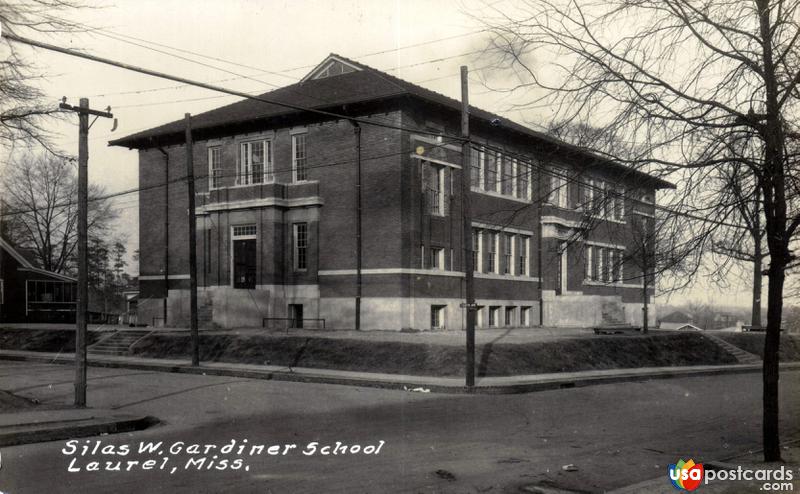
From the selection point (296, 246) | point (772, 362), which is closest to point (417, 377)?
point (772, 362)

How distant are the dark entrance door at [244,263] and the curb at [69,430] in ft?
67.4

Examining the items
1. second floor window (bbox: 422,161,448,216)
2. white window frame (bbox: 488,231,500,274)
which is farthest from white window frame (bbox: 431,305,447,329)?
white window frame (bbox: 488,231,500,274)

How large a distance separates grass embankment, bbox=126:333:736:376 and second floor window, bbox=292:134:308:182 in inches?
345

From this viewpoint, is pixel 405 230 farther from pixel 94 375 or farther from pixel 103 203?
pixel 103 203

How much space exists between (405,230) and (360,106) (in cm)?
560

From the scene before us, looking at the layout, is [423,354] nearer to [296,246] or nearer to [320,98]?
[296,246]

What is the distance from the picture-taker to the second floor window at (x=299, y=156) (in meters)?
33.2

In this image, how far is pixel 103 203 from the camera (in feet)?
225

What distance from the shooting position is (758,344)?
3612 cm

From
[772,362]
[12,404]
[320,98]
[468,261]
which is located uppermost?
[320,98]

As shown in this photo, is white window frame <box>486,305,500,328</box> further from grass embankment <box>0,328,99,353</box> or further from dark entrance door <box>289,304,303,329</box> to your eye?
grass embankment <box>0,328,99,353</box>

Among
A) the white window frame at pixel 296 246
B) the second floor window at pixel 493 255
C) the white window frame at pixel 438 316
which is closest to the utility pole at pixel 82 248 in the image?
the white window frame at pixel 296 246

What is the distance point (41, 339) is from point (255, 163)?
12671mm

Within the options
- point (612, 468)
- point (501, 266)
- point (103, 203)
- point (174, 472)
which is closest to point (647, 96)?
point (612, 468)
